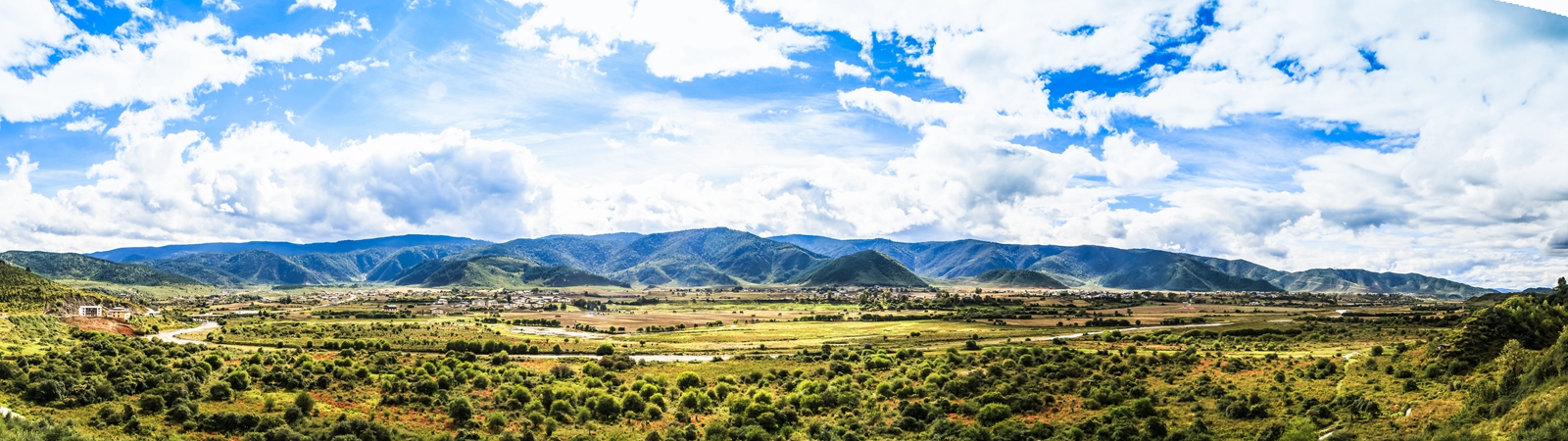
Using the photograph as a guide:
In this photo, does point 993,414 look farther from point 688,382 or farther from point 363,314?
point 363,314

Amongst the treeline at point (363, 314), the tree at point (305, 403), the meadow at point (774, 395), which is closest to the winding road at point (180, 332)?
the meadow at point (774, 395)

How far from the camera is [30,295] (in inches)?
3248

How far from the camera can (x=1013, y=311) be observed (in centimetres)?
16225

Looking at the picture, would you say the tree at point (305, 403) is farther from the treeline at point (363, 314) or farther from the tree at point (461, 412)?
the treeline at point (363, 314)

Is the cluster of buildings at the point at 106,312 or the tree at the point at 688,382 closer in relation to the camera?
the tree at the point at 688,382

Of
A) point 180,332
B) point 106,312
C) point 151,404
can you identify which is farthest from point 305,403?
point 106,312

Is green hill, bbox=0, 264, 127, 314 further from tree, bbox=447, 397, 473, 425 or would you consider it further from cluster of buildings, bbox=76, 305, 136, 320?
tree, bbox=447, 397, 473, 425

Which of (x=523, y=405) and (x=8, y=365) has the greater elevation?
(x=8, y=365)

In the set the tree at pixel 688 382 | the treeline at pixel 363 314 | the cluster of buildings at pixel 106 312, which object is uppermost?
the cluster of buildings at pixel 106 312

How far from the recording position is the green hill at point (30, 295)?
253 ft

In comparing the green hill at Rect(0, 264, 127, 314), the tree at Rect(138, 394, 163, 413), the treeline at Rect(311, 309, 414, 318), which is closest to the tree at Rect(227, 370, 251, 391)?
the tree at Rect(138, 394, 163, 413)

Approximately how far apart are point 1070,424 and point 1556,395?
1700cm

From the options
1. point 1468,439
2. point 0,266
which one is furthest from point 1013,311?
point 0,266

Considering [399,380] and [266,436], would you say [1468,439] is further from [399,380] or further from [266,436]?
[399,380]
